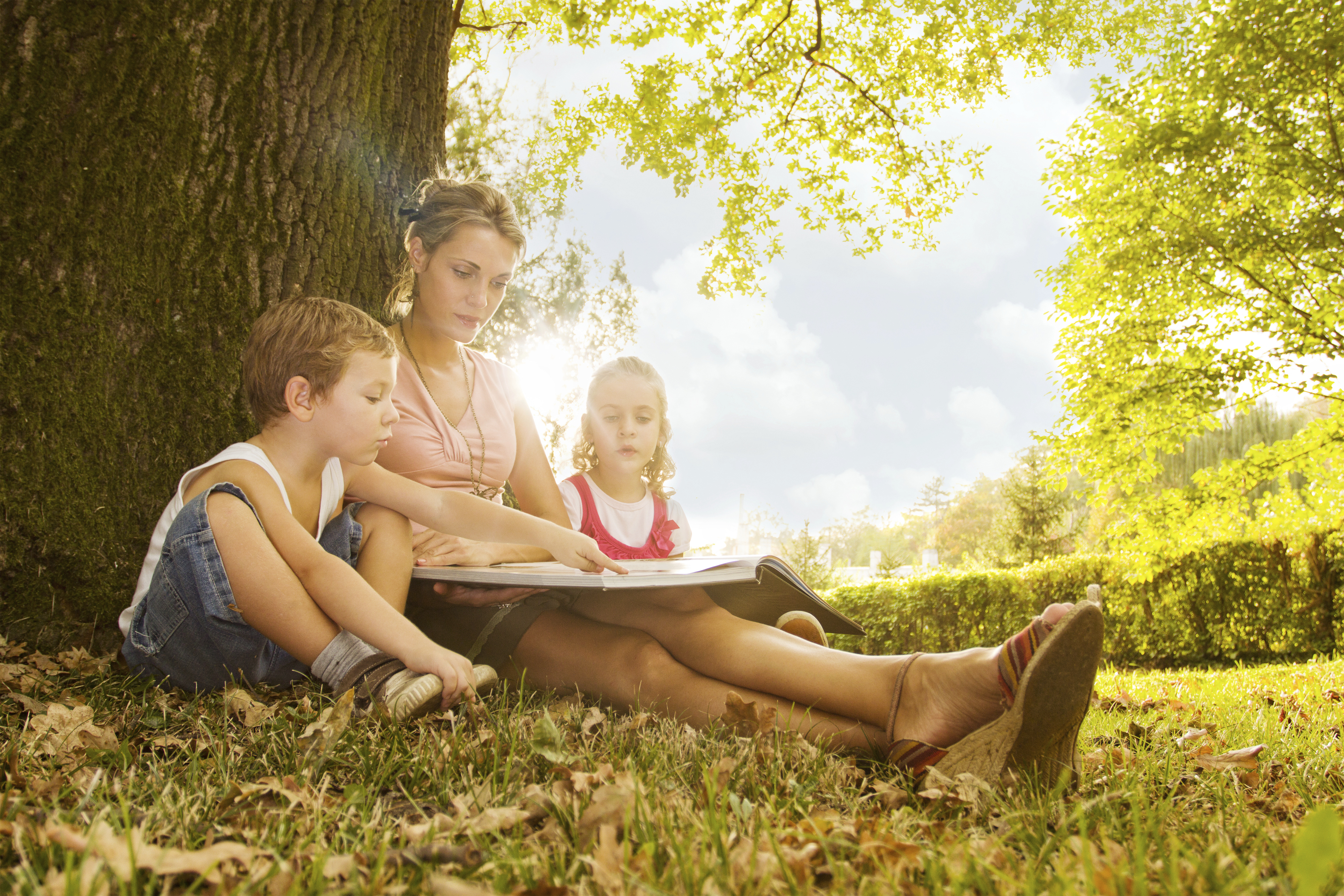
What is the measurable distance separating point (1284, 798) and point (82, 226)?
3.72 metres

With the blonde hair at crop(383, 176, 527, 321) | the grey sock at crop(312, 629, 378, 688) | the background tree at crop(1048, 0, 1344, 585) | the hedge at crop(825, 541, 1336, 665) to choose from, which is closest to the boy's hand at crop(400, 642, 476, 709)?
the grey sock at crop(312, 629, 378, 688)

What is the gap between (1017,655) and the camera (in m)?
1.63

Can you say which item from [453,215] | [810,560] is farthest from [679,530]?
[810,560]

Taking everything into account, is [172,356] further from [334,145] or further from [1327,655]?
[1327,655]

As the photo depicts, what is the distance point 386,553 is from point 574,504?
4.42ft

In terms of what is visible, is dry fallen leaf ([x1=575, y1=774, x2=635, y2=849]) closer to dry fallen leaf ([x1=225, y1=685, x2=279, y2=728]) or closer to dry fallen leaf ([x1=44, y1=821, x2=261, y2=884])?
dry fallen leaf ([x1=44, y1=821, x2=261, y2=884])

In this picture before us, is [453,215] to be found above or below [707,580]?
above

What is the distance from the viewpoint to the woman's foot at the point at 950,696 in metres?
1.69

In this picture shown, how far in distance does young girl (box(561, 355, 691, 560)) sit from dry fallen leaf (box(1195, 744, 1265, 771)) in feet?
7.36

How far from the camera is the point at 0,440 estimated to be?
2375 millimetres

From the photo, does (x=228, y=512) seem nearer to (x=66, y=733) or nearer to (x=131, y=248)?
(x=66, y=733)

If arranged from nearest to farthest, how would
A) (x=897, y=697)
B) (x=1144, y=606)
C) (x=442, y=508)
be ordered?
(x=897, y=697), (x=442, y=508), (x=1144, y=606)

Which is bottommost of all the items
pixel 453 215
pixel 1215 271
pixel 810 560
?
pixel 810 560

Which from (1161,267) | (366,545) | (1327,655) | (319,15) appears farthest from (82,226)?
(1327,655)
